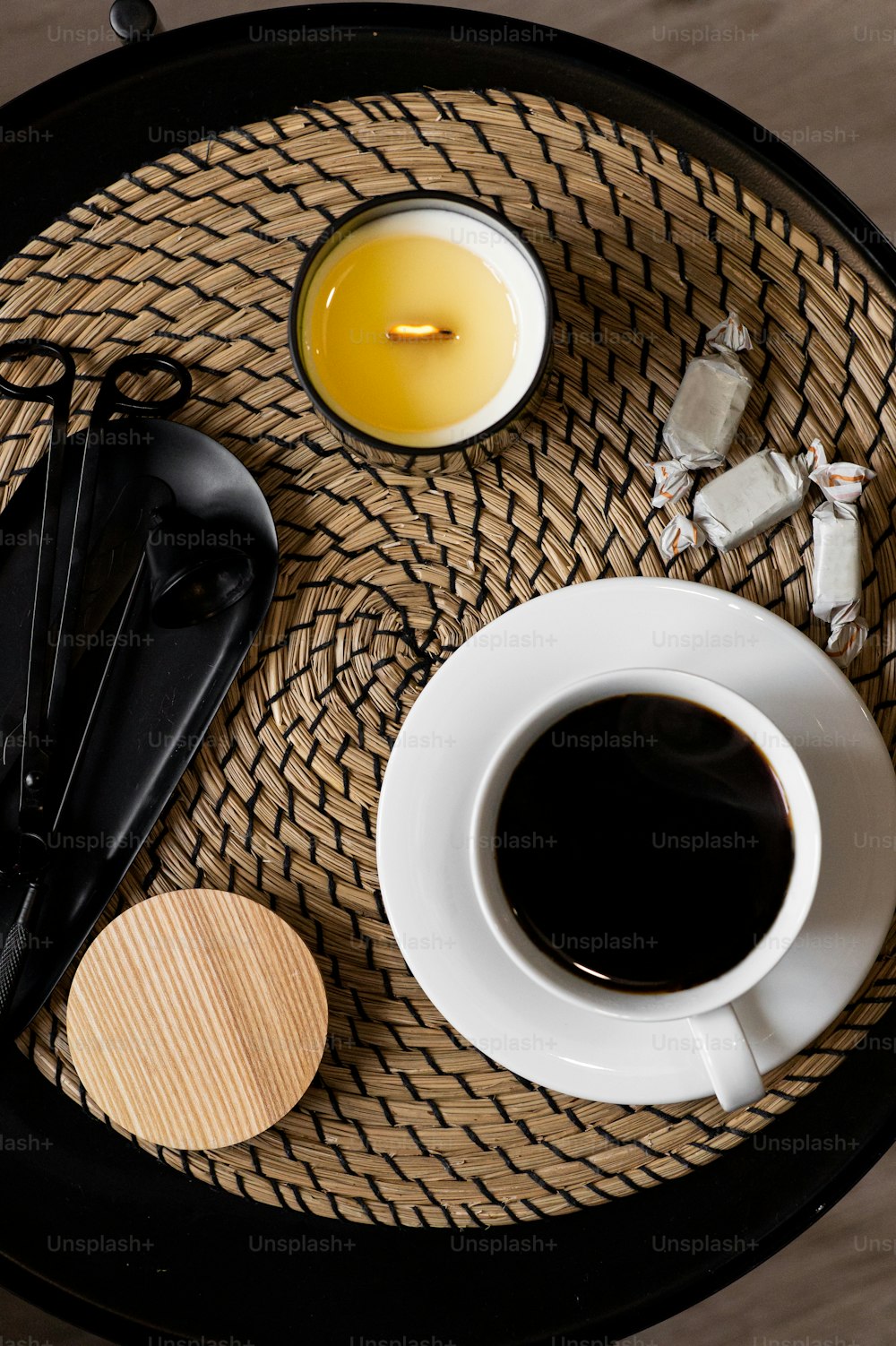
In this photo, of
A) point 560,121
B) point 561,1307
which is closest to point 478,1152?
point 561,1307

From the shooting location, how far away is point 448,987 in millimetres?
591

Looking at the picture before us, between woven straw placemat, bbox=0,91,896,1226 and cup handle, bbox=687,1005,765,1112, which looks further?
woven straw placemat, bbox=0,91,896,1226

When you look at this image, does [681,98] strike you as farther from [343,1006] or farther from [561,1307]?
[561,1307]

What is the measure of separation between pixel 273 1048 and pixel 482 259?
0.45 metres

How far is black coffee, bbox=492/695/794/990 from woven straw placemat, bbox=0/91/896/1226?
0.11 metres

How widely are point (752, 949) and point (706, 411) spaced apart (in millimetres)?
291

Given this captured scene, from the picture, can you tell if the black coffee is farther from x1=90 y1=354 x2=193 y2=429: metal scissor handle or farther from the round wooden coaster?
x1=90 y1=354 x2=193 y2=429: metal scissor handle

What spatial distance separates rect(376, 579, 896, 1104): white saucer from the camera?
1.90 feet

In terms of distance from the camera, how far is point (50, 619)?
0.63 meters

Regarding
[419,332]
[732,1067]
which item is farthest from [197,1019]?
[419,332]

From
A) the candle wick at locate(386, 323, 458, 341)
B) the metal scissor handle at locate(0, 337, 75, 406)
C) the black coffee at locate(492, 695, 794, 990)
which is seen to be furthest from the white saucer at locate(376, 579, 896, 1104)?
the metal scissor handle at locate(0, 337, 75, 406)

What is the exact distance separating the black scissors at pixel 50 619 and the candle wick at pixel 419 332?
12 cm

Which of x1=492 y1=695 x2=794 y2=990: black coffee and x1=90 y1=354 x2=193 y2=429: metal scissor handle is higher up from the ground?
x1=90 y1=354 x2=193 y2=429: metal scissor handle

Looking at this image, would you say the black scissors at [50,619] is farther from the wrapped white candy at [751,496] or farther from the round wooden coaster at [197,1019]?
the wrapped white candy at [751,496]
